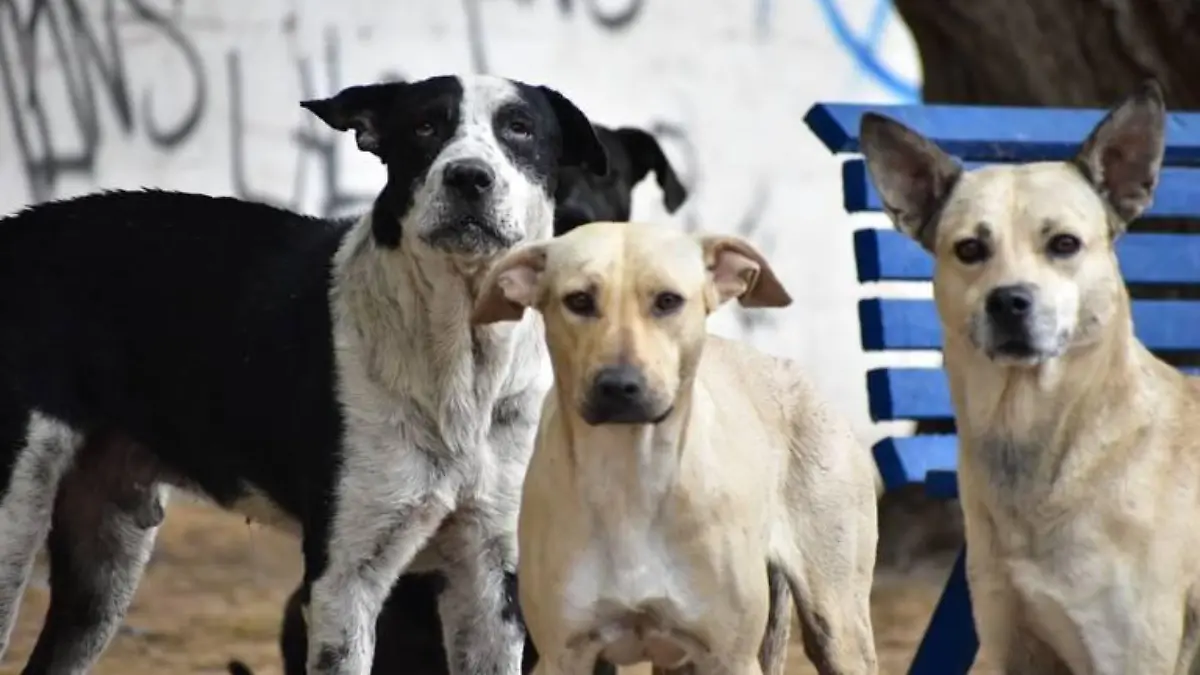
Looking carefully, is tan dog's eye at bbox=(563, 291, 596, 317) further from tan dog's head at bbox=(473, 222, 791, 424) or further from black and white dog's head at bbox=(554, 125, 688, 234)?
black and white dog's head at bbox=(554, 125, 688, 234)

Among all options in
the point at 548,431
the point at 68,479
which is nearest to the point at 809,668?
the point at 68,479

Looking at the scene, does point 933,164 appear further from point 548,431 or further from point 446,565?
point 446,565

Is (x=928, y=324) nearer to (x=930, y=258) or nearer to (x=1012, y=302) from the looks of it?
(x=930, y=258)

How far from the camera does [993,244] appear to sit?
16.8ft

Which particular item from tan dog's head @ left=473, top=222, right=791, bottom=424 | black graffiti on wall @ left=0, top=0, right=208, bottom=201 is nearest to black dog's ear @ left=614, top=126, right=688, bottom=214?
tan dog's head @ left=473, top=222, right=791, bottom=424

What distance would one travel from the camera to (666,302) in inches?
201

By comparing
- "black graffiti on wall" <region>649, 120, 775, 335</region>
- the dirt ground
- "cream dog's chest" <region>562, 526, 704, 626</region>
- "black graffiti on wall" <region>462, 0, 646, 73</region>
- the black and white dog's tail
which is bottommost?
the dirt ground

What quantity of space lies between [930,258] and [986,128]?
403mm

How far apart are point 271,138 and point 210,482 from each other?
545cm

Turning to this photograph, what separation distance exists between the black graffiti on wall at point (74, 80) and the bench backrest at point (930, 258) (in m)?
5.32

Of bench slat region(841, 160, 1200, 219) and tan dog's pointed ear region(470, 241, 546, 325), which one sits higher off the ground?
tan dog's pointed ear region(470, 241, 546, 325)

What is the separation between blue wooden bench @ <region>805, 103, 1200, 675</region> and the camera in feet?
22.8

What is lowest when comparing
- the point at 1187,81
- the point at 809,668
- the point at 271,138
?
the point at 809,668

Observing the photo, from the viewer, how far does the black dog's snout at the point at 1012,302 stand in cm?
499
